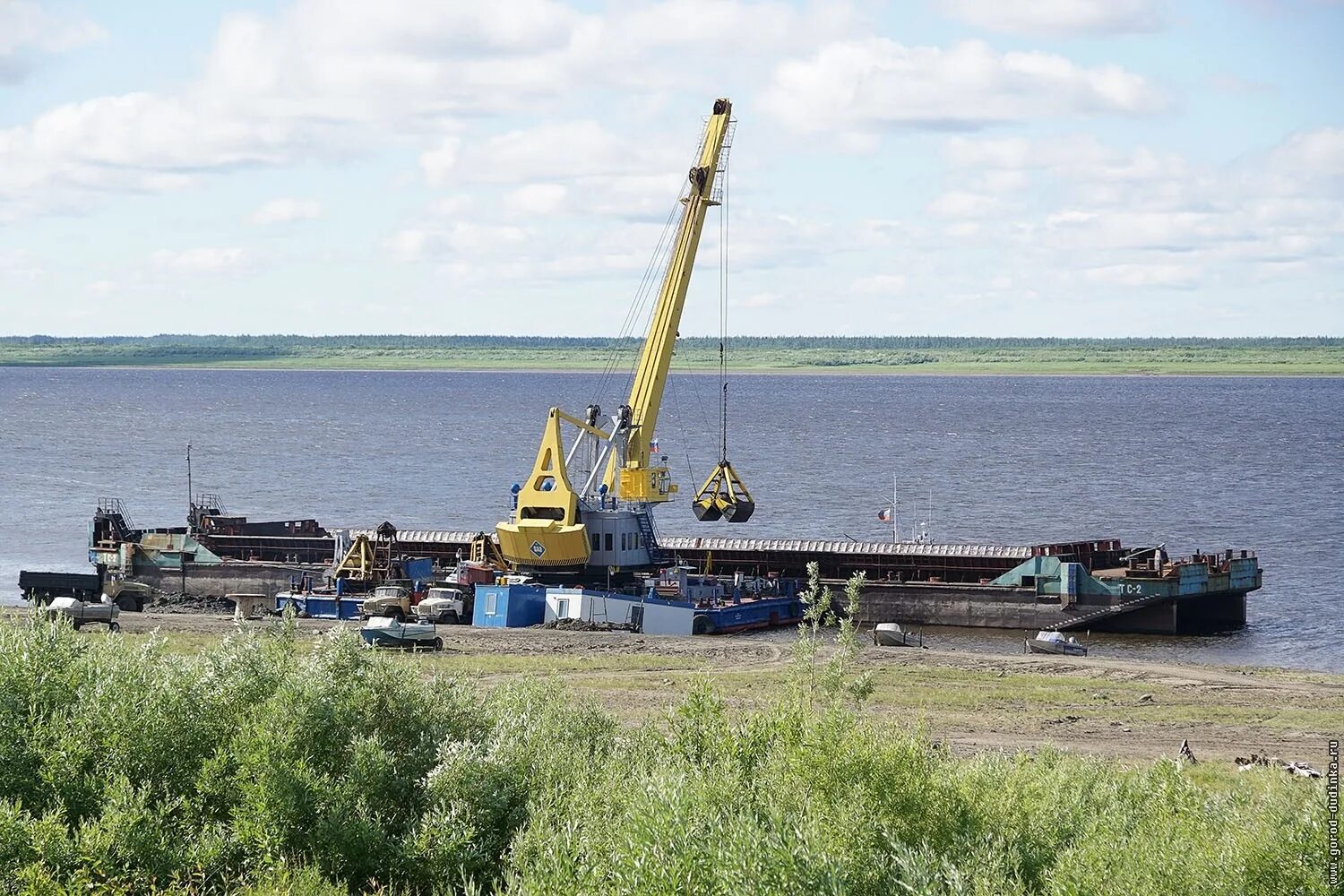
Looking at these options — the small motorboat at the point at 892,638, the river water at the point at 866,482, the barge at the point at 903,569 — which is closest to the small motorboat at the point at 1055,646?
the river water at the point at 866,482

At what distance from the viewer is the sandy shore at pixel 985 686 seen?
31953 mm

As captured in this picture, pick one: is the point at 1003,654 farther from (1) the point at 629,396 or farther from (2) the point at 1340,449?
(2) the point at 1340,449

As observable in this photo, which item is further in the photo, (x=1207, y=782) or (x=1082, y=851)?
(x=1207, y=782)

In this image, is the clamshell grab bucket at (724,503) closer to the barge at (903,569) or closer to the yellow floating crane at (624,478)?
the yellow floating crane at (624,478)

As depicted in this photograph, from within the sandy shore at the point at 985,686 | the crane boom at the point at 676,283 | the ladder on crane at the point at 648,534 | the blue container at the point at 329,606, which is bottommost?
the blue container at the point at 329,606

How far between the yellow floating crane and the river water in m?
10.5

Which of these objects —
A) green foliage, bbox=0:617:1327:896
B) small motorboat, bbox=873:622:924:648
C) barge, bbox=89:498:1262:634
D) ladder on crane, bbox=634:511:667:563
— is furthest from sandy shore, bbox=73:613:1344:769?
barge, bbox=89:498:1262:634

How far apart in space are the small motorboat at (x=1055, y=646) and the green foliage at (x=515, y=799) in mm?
25153

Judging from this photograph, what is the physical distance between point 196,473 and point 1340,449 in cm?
9181

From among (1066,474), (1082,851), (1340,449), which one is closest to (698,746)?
(1082,851)

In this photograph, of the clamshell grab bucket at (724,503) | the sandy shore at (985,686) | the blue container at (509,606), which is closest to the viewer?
the sandy shore at (985,686)

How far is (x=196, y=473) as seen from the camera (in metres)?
115

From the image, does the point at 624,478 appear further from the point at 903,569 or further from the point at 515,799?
the point at 515,799

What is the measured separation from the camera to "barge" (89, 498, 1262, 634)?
54812 mm
